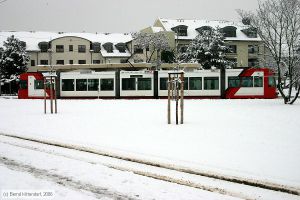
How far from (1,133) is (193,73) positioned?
89.8ft

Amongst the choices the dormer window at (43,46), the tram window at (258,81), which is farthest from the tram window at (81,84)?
the dormer window at (43,46)

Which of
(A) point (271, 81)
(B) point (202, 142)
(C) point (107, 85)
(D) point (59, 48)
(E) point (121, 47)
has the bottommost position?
(B) point (202, 142)

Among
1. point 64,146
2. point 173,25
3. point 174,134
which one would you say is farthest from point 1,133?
point 173,25

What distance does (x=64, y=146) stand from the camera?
1039cm

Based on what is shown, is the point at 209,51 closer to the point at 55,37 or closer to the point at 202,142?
the point at 55,37

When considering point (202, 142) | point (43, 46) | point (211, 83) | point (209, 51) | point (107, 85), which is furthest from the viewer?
point (43, 46)

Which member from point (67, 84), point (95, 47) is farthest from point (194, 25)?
point (67, 84)

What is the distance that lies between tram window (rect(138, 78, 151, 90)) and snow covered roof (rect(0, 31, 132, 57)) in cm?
3171

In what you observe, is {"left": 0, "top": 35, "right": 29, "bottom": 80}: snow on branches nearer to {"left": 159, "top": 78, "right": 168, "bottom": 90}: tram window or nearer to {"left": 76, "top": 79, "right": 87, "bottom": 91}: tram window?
{"left": 76, "top": 79, "right": 87, "bottom": 91}: tram window

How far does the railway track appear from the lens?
6.22 meters

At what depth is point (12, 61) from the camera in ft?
200

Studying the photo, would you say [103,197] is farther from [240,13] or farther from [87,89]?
[87,89]

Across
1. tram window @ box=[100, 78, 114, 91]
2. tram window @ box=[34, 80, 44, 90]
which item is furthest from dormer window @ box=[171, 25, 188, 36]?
tram window @ box=[34, 80, 44, 90]

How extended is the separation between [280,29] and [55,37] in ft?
179
